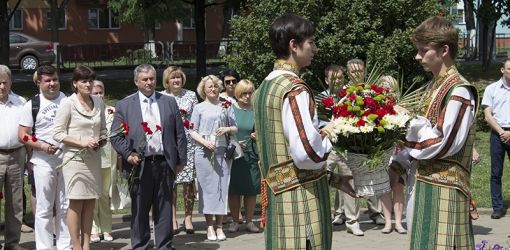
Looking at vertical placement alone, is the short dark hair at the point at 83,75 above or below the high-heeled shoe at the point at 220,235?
above

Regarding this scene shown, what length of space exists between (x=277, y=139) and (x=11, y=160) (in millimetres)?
4977

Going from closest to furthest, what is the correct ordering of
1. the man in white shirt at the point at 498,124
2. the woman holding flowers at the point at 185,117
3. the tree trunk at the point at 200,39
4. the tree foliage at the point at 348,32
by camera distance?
the woman holding flowers at the point at 185,117
the man in white shirt at the point at 498,124
the tree foliage at the point at 348,32
the tree trunk at the point at 200,39

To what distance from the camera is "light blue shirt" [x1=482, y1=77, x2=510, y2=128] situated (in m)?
11.9

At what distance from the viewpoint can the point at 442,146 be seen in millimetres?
5727

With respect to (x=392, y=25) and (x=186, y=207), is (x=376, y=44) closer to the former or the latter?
(x=392, y=25)

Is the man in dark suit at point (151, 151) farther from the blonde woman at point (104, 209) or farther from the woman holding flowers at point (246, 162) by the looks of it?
the woman holding flowers at point (246, 162)

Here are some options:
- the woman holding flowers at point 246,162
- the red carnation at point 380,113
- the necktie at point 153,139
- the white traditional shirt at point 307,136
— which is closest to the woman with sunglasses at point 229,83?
the woman holding flowers at point 246,162

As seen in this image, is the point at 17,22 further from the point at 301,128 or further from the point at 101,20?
the point at 301,128

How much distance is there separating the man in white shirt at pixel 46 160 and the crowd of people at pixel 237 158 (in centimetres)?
1

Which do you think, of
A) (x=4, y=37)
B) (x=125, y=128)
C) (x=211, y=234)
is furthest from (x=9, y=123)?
(x=4, y=37)

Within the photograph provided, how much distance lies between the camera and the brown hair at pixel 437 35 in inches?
230

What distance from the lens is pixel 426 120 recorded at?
5.89 m

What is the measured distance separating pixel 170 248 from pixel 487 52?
22.7 meters

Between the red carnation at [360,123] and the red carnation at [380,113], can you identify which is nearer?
the red carnation at [360,123]
